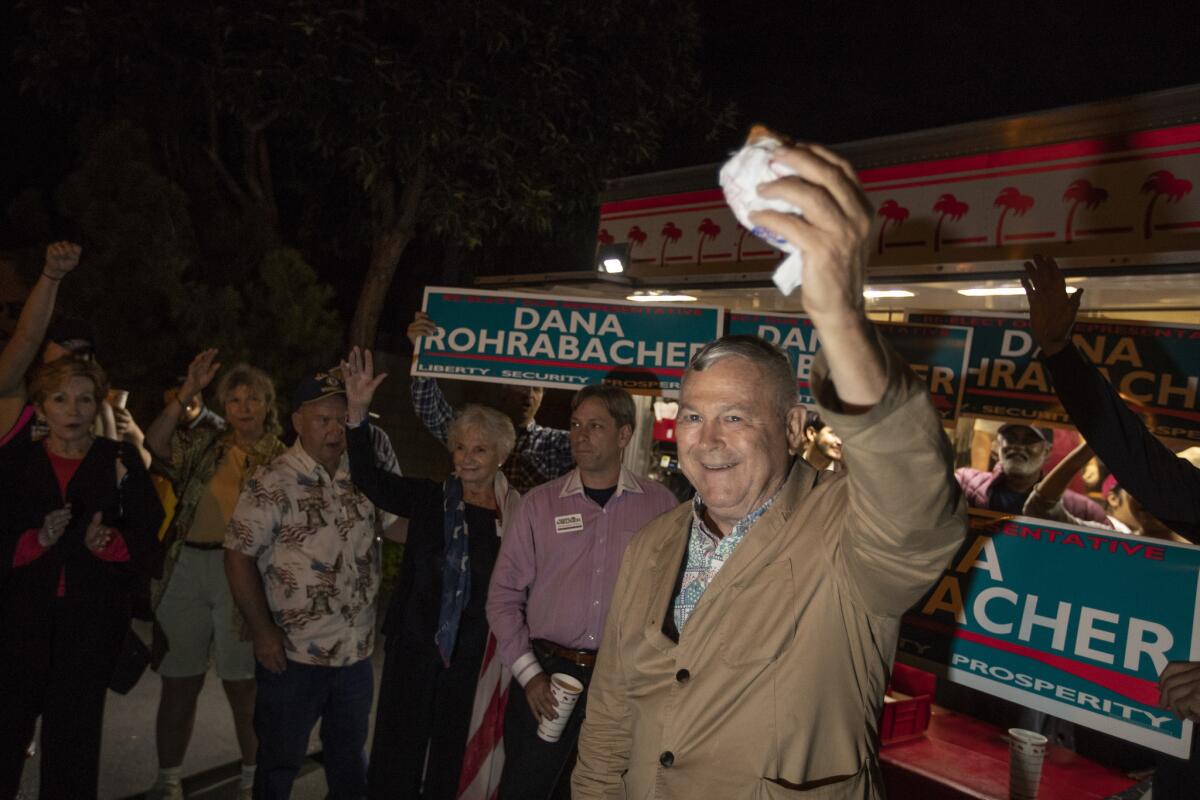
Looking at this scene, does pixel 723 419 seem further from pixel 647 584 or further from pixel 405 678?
pixel 405 678

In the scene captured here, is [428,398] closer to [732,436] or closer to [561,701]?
[561,701]

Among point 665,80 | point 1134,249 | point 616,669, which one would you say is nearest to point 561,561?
point 616,669

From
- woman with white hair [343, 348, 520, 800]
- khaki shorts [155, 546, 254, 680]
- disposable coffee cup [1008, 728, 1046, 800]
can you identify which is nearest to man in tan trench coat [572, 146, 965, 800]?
disposable coffee cup [1008, 728, 1046, 800]

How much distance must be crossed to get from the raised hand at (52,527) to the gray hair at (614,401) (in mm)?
2291

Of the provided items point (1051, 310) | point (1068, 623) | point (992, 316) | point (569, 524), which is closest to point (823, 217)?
point (1051, 310)

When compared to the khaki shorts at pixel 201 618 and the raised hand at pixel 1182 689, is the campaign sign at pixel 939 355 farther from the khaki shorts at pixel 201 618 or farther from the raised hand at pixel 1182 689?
the khaki shorts at pixel 201 618

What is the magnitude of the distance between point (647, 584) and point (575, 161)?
850 centimetres

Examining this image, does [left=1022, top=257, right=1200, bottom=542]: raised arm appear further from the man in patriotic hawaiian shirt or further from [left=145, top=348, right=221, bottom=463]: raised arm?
[left=145, top=348, right=221, bottom=463]: raised arm

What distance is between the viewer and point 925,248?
246 inches

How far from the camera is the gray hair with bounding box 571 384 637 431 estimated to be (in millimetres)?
4027

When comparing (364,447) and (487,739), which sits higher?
(364,447)

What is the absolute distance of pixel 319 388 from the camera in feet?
13.8

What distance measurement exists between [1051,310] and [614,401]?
6.49 ft

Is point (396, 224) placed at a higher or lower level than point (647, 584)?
higher
